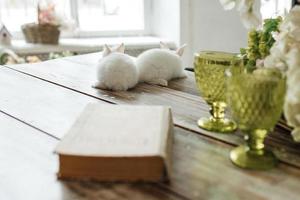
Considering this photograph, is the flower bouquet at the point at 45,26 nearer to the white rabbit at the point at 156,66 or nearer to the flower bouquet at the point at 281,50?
the white rabbit at the point at 156,66

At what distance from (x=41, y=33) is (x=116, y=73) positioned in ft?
5.34

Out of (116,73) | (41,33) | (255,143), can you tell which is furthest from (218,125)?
(41,33)

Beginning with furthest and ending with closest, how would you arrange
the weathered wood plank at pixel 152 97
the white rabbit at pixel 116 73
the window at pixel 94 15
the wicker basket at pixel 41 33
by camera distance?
the window at pixel 94 15, the wicker basket at pixel 41 33, the white rabbit at pixel 116 73, the weathered wood plank at pixel 152 97

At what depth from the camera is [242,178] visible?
0.70 m

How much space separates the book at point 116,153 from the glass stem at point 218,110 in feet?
0.58

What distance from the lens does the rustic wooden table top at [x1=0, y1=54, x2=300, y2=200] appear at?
66cm

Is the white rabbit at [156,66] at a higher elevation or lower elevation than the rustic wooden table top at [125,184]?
higher

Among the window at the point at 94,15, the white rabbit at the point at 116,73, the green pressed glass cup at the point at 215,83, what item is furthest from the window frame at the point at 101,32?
the green pressed glass cup at the point at 215,83

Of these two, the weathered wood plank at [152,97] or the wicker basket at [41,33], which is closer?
the weathered wood plank at [152,97]

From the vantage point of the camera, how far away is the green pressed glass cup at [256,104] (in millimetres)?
696

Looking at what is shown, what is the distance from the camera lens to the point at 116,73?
1.18 m

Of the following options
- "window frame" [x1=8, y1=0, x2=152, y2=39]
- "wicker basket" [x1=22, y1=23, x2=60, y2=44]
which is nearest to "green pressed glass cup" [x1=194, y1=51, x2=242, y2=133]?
"wicker basket" [x1=22, y1=23, x2=60, y2=44]

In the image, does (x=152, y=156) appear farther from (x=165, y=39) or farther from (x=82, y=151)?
(x=165, y=39)

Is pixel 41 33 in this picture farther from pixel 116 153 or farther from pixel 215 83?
pixel 116 153
